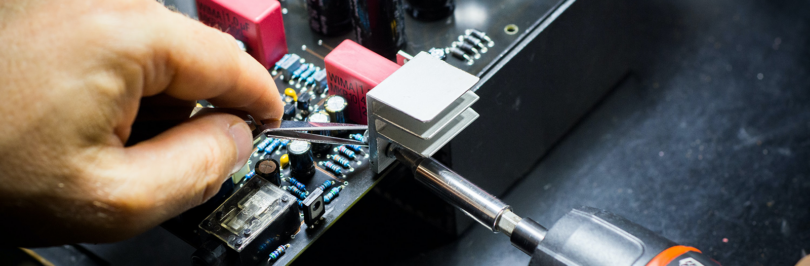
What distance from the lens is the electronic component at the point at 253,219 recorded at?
3.07 ft

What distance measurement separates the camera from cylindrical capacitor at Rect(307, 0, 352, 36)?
4.19 ft

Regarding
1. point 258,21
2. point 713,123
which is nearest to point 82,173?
point 258,21

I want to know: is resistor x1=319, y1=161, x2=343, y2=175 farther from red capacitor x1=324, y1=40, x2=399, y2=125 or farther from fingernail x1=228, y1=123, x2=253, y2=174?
fingernail x1=228, y1=123, x2=253, y2=174

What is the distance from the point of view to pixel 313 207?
0.98 meters

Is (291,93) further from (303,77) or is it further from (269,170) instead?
(269,170)

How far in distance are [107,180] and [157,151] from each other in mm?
70

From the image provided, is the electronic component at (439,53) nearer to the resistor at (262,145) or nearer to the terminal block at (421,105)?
the terminal block at (421,105)

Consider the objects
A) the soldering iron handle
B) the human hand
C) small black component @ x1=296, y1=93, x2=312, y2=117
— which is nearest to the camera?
the human hand

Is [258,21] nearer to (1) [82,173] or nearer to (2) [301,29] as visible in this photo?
(2) [301,29]

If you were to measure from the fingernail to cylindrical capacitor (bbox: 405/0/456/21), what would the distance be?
0.61 metres

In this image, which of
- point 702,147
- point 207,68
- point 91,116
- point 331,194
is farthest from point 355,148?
point 702,147

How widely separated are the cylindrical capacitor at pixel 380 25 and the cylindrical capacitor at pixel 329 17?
6 centimetres

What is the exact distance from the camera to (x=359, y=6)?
1186mm

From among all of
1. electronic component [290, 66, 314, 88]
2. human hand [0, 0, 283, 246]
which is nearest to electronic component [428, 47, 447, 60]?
electronic component [290, 66, 314, 88]
